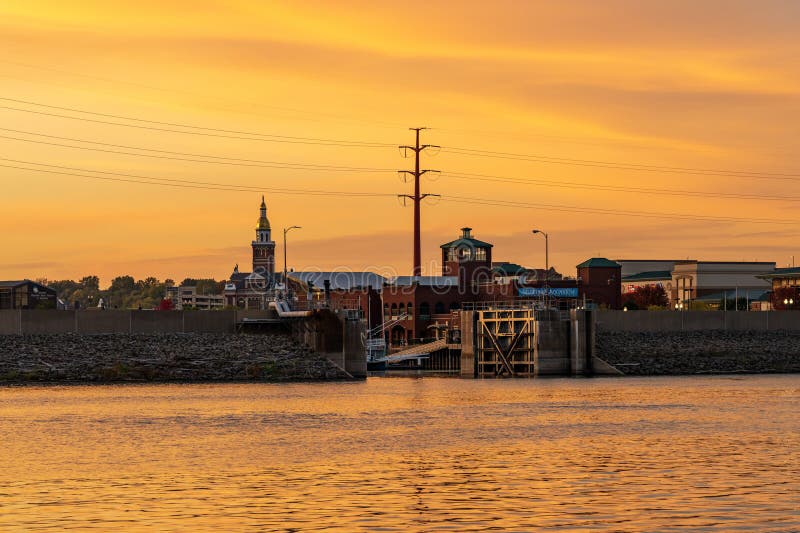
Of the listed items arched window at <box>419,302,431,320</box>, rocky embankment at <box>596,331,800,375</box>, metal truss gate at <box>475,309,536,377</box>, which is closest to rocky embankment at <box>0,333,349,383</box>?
metal truss gate at <box>475,309,536,377</box>

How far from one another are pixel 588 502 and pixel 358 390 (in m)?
62.2

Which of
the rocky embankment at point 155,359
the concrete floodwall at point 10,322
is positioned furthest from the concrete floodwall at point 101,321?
the concrete floodwall at point 10,322

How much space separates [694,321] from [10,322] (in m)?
71.8

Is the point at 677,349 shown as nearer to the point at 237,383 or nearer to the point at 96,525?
the point at 237,383

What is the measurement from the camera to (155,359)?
10912cm

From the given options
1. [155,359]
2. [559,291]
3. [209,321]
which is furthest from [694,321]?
[155,359]

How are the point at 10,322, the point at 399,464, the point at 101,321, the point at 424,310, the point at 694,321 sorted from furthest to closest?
the point at 424,310 → the point at 694,321 → the point at 101,321 → the point at 10,322 → the point at 399,464

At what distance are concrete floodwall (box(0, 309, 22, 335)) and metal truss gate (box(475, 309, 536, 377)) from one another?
44.9 metres

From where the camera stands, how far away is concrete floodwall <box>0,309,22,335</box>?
4414 inches

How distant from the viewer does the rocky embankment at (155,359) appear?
105 metres

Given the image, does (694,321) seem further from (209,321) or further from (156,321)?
(156,321)

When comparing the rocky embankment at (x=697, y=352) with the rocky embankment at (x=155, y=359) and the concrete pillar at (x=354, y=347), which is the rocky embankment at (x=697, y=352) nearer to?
the concrete pillar at (x=354, y=347)

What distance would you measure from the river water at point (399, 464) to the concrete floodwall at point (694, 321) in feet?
173

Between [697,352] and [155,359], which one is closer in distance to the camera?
[155,359]
